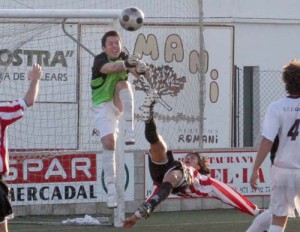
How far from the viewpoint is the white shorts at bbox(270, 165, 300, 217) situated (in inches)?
471

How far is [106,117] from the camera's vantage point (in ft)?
47.7

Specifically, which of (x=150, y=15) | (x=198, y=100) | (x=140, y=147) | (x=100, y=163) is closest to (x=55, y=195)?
(x=100, y=163)

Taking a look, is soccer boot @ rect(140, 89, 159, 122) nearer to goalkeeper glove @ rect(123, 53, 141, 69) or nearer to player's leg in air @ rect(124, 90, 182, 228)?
player's leg in air @ rect(124, 90, 182, 228)

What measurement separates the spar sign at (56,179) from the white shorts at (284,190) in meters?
6.19

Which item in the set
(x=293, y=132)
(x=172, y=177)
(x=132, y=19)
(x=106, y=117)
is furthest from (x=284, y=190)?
(x=132, y=19)

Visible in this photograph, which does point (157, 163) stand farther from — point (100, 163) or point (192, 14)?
point (192, 14)

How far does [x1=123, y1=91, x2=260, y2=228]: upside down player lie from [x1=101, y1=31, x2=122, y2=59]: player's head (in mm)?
609

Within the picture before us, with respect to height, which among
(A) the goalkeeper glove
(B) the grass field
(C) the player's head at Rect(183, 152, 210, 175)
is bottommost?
(B) the grass field

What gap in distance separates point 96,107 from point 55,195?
3682 millimetres

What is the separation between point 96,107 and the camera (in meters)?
14.6

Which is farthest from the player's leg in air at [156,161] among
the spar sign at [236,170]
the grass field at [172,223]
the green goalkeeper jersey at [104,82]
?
the spar sign at [236,170]

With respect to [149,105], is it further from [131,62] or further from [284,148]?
[284,148]

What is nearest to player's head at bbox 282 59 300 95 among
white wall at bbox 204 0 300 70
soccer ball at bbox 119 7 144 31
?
soccer ball at bbox 119 7 144 31

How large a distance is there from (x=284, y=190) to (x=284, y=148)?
0.40 meters
